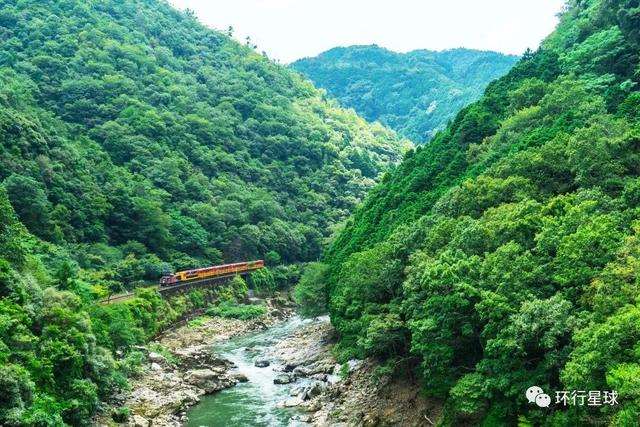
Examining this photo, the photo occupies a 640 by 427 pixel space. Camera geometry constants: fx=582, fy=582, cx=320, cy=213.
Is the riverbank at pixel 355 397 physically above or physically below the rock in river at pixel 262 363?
above

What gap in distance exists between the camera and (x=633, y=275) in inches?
635

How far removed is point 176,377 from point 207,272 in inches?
959

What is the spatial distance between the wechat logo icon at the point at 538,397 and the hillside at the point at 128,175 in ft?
51.4

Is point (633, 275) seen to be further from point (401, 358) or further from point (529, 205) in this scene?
point (401, 358)

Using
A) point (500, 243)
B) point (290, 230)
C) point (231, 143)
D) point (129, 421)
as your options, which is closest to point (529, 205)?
point (500, 243)

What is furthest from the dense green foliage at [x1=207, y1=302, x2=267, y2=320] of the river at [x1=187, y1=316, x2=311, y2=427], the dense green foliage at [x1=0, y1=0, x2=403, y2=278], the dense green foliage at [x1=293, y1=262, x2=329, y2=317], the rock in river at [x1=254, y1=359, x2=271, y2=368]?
the rock in river at [x1=254, y1=359, x2=271, y2=368]

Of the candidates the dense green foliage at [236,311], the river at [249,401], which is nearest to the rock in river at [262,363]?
the river at [249,401]

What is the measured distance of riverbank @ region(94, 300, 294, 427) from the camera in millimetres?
26391

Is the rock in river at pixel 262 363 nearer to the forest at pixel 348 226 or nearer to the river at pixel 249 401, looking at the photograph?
the river at pixel 249 401

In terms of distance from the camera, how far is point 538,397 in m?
16.8

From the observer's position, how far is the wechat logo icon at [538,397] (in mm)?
16734

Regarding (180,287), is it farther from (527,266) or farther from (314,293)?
(527,266)

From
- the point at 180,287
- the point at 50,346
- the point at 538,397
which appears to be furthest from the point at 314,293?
the point at 538,397

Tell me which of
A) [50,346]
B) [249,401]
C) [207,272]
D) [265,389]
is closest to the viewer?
[50,346]
